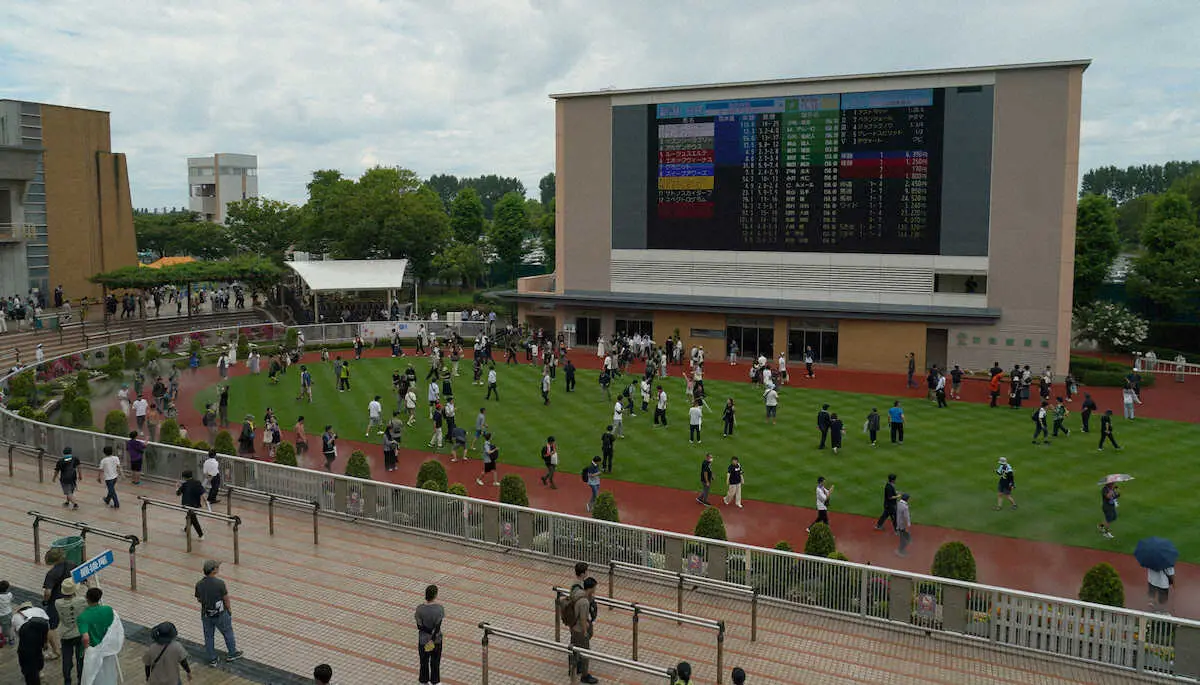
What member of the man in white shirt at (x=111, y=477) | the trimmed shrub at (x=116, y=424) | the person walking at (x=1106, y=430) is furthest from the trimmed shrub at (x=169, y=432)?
the person walking at (x=1106, y=430)

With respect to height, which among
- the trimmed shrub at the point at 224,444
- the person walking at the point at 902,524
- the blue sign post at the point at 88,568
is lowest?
the person walking at the point at 902,524

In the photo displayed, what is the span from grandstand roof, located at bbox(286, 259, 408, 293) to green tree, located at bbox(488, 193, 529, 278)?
95.5 ft

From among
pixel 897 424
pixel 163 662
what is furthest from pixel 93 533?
pixel 897 424

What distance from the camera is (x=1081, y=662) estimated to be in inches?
458

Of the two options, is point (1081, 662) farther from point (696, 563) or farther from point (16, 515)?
point (16, 515)

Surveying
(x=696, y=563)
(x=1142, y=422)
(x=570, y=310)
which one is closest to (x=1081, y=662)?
(x=696, y=563)

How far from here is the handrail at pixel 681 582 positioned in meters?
12.5

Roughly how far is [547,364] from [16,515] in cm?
1981

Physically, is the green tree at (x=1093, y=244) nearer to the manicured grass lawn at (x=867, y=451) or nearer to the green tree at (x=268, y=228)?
the manicured grass lawn at (x=867, y=451)

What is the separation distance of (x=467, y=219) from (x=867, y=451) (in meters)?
67.4

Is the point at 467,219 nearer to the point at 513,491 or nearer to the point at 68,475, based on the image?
the point at 513,491

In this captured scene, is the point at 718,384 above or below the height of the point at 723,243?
below

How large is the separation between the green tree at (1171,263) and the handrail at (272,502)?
50.2 m

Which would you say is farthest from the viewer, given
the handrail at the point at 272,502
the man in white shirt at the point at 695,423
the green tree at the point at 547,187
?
the green tree at the point at 547,187
